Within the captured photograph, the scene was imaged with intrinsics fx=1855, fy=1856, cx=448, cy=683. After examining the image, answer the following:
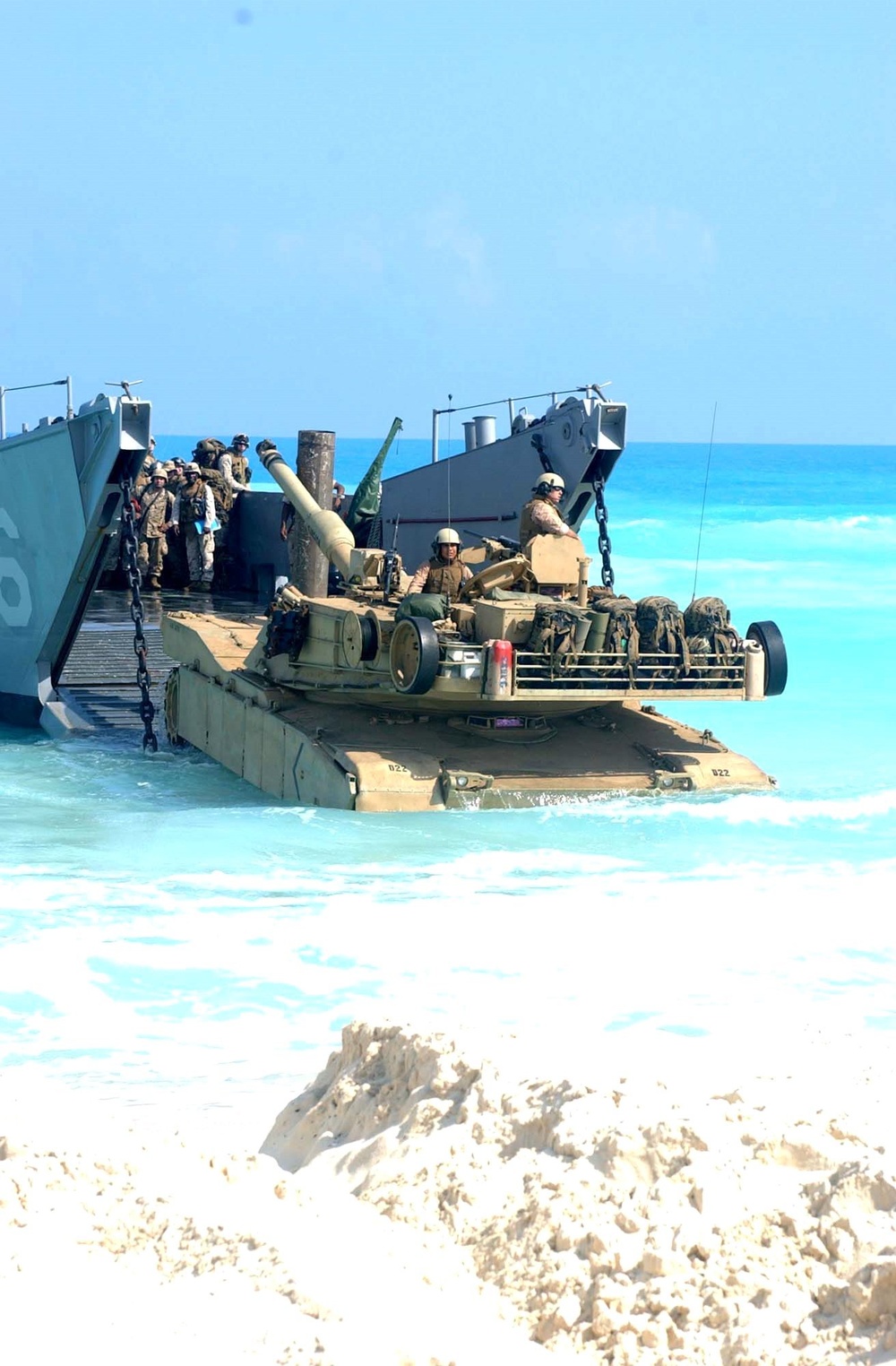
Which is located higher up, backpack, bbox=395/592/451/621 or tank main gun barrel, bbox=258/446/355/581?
tank main gun barrel, bbox=258/446/355/581

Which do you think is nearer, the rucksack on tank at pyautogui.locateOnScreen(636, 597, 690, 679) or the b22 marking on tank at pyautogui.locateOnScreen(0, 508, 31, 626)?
the rucksack on tank at pyautogui.locateOnScreen(636, 597, 690, 679)

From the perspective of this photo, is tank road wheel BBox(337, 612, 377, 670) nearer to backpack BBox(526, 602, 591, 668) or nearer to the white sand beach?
backpack BBox(526, 602, 591, 668)

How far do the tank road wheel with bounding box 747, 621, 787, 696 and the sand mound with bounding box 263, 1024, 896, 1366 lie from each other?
7.03 metres

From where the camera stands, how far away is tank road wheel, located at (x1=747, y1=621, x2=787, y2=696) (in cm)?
1156

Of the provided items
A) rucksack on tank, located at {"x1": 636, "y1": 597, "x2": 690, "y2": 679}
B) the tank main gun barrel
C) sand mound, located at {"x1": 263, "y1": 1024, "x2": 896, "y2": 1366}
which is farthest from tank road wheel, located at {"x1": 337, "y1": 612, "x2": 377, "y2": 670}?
sand mound, located at {"x1": 263, "y1": 1024, "x2": 896, "y2": 1366}

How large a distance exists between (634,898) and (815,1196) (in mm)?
6056

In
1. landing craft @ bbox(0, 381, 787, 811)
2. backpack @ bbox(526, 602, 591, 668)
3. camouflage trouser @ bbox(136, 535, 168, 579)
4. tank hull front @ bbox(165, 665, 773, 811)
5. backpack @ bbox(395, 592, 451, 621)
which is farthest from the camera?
camouflage trouser @ bbox(136, 535, 168, 579)

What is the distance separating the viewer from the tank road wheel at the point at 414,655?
10672mm

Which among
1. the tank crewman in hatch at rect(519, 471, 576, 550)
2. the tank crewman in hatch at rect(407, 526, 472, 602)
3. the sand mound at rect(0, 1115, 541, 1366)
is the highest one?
the tank crewman in hatch at rect(519, 471, 576, 550)

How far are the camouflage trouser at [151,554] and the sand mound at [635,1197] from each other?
1545 cm

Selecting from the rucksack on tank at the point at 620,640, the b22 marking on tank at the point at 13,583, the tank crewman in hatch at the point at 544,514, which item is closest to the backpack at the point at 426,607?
the tank crewman in hatch at the point at 544,514

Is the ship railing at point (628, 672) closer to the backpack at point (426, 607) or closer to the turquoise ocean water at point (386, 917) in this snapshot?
the backpack at point (426, 607)

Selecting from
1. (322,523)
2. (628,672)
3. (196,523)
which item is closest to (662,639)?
(628,672)

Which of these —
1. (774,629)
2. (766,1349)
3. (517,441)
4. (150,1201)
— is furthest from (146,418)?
(766,1349)
